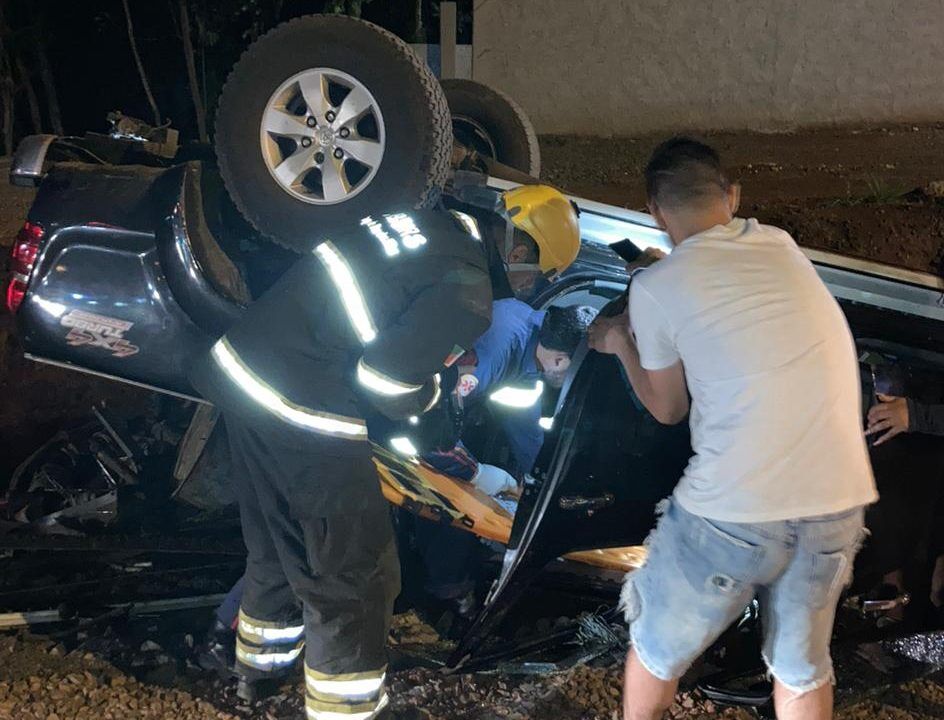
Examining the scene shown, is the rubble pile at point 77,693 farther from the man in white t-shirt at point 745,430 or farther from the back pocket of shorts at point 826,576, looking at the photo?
the back pocket of shorts at point 826,576

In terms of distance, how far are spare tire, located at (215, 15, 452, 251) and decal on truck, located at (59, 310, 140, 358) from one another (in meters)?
0.61

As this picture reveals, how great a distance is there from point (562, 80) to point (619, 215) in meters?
7.47

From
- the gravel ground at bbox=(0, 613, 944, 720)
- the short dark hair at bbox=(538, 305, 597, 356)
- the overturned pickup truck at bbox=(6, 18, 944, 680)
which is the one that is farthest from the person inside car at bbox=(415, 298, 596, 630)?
the gravel ground at bbox=(0, 613, 944, 720)

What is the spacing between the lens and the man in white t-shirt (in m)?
1.97

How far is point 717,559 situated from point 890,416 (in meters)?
0.78

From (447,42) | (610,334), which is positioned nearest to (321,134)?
(610,334)

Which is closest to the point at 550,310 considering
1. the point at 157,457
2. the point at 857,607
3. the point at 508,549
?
the point at 508,549

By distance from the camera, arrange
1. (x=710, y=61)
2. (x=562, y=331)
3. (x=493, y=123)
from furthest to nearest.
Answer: (x=710, y=61), (x=493, y=123), (x=562, y=331)

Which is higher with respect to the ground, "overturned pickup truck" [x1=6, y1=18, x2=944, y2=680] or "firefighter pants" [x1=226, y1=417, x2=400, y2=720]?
"overturned pickup truck" [x1=6, y1=18, x2=944, y2=680]

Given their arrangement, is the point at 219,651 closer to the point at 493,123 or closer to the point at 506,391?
the point at 506,391

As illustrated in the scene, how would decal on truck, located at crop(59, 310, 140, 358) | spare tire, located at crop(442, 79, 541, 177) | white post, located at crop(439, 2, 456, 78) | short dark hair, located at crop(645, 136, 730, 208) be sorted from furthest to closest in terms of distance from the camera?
white post, located at crop(439, 2, 456, 78)
spare tire, located at crop(442, 79, 541, 177)
decal on truck, located at crop(59, 310, 140, 358)
short dark hair, located at crop(645, 136, 730, 208)

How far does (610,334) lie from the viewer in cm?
231

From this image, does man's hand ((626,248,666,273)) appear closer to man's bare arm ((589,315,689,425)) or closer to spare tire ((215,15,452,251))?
man's bare arm ((589,315,689,425))

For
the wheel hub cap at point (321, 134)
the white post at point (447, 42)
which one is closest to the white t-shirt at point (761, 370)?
the wheel hub cap at point (321, 134)
